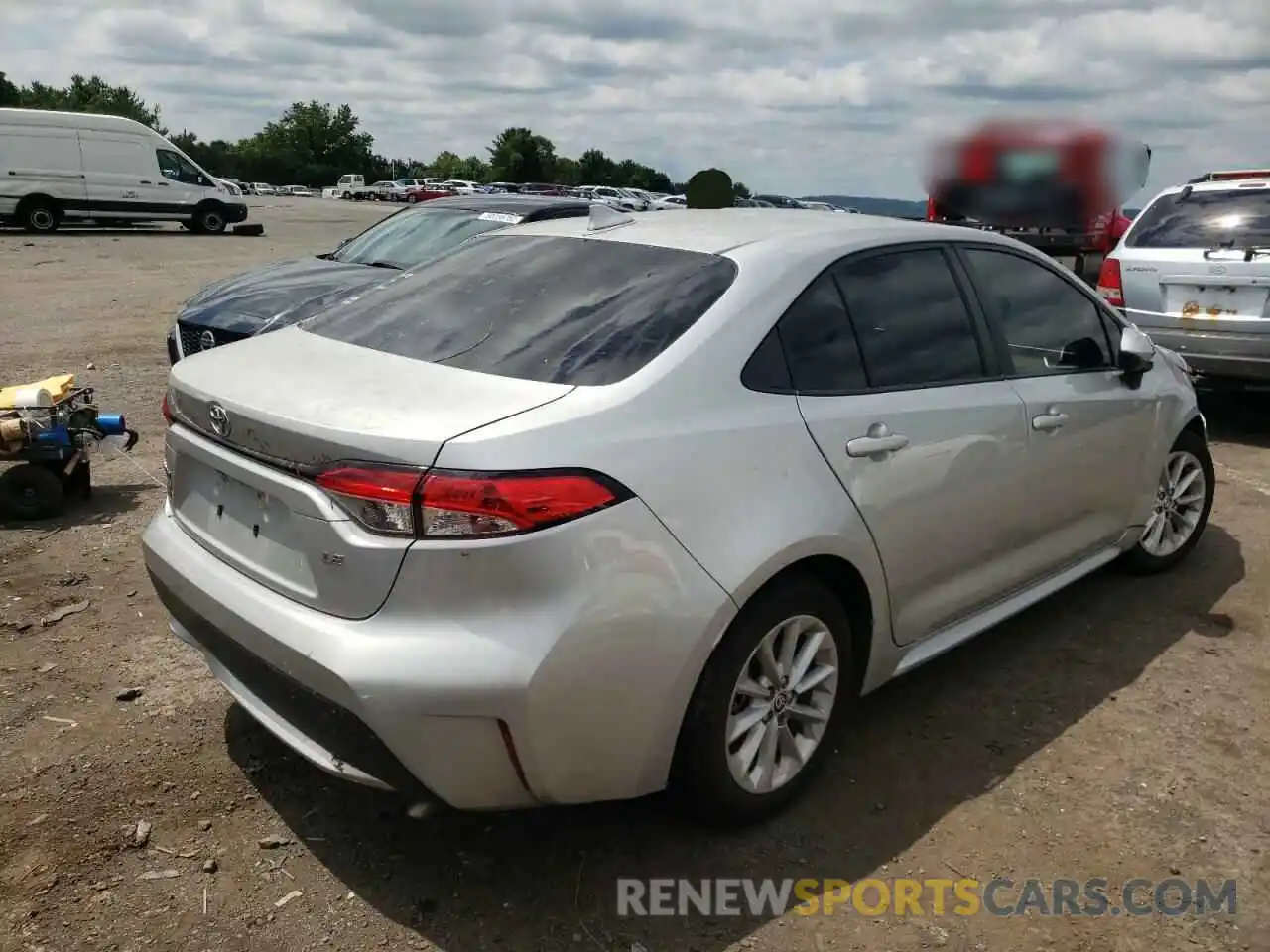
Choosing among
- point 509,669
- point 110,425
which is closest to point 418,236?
point 110,425

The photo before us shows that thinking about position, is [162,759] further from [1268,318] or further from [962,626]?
[1268,318]

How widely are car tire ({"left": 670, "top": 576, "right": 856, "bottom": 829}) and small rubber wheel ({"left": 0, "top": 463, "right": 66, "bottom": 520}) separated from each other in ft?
12.7

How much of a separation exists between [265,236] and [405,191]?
35783mm

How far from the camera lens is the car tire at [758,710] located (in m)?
2.61

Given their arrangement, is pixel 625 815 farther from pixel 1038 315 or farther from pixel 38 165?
pixel 38 165

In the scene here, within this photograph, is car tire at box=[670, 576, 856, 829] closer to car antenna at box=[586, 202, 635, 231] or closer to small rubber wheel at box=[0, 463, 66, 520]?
car antenna at box=[586, 202, 635, 231]

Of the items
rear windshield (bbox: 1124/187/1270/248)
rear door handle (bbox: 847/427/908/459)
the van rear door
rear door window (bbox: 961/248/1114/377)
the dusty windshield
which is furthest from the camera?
the van rear door

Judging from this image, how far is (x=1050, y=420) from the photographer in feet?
12.1

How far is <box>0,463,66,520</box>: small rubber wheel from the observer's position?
5102mm

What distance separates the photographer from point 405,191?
5947 cm

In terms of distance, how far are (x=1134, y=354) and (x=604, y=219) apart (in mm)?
2163

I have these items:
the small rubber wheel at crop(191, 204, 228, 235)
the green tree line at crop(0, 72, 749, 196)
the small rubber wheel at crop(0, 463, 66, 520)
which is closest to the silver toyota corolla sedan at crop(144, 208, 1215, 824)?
the small rubber wheel at crop(0, 463, 66, 520)

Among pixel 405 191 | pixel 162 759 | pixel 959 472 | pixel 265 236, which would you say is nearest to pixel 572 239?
pixel 959 472

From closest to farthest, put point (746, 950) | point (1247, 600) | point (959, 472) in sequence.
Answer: point (746, 950), point (959, 472), point (1247, 600)
